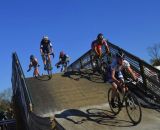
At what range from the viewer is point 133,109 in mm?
11297

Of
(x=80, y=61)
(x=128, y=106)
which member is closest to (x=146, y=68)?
(x=128, y=106)

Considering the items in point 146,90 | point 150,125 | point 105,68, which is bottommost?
point 150,125

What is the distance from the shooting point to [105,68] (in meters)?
17.5

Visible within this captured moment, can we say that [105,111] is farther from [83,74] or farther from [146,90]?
[83,74]

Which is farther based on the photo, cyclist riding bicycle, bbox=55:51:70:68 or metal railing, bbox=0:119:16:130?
cyclist riding bicycle, bbox=55:51:70:68

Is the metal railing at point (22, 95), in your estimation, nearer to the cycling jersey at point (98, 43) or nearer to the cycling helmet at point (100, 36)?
the cycling jersey at point (98, 43)

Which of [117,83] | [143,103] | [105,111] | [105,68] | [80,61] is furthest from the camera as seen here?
[80,61]

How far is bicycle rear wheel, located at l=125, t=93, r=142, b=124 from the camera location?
11.1 metres

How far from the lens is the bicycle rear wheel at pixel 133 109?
1109 cm

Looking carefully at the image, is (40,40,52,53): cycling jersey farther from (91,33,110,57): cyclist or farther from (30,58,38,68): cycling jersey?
(91,33,110,57): cyclist

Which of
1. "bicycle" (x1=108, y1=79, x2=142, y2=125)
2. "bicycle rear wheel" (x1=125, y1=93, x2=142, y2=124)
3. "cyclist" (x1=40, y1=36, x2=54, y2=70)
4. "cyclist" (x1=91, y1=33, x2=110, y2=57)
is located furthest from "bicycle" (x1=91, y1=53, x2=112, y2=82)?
"bicycle rear wheel" (x1=125, y1=93, x2=142, y2=124)

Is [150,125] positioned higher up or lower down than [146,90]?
lower down

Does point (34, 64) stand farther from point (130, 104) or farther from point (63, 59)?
point (130, 104)

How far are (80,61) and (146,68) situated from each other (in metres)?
8.31
